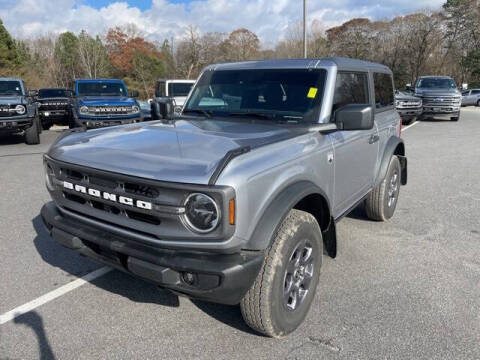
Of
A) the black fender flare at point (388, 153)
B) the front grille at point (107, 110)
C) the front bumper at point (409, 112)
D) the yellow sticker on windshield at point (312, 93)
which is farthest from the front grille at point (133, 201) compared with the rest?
the front bumper at point (409, 112)

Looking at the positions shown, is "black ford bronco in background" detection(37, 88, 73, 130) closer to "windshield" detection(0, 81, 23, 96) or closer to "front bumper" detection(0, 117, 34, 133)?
"windshield" detection(0, 81, 23, 96)

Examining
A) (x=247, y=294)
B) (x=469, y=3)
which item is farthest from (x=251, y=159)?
(x=469, y=3)

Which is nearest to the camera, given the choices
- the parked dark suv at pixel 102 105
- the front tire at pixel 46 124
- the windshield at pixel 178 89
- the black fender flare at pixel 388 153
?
the black fender flare at pixel 388 153

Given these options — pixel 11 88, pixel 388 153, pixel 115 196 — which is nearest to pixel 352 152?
pixel 388 153

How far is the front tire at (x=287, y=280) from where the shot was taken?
2.45 metres

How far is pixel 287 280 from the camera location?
2715 millimetres

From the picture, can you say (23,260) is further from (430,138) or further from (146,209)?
(430,138)

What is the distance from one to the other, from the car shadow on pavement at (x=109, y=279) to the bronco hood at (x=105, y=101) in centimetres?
834

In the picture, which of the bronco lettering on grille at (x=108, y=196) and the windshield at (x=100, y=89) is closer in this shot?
the bronco lettering on grille at (x=108, y=196)

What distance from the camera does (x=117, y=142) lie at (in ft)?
9.21

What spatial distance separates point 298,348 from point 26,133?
440 inches

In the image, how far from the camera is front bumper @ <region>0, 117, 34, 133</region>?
34.9 ft

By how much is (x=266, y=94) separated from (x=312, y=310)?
1885 mm

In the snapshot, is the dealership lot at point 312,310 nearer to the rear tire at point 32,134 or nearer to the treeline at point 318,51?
the rear tire at point 32,134
